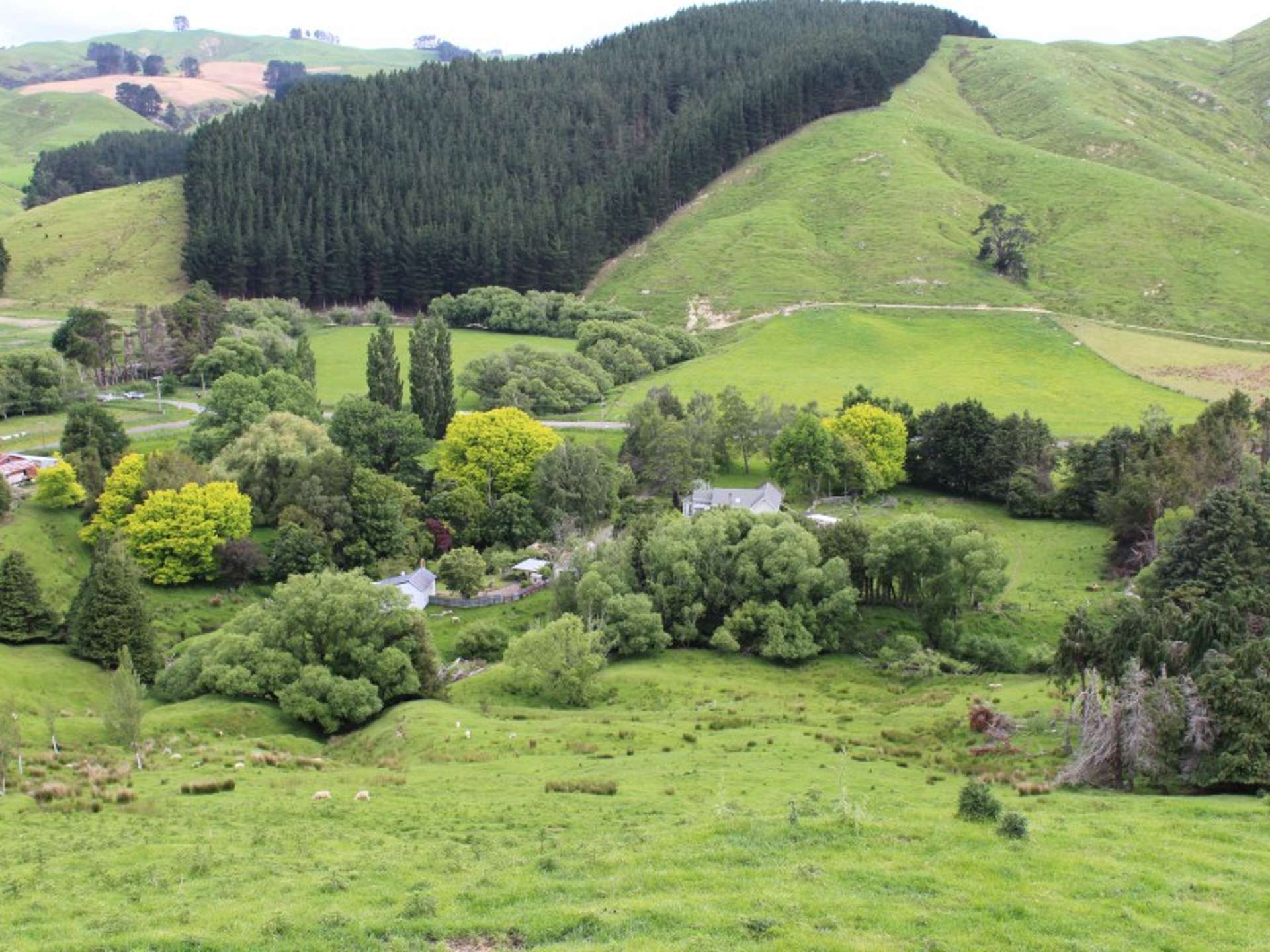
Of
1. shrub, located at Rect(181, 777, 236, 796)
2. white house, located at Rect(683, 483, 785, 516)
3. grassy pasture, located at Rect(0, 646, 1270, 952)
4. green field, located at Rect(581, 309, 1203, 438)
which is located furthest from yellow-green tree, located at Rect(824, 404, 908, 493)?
shrub, located at Rect(181, 777, 236, 796)

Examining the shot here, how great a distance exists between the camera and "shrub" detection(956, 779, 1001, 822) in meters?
28.4

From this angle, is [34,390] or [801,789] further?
[34,390]

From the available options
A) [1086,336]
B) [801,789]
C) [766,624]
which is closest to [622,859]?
[801,789]

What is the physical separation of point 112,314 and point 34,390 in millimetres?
51144

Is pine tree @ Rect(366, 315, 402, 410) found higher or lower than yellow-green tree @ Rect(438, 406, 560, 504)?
higher

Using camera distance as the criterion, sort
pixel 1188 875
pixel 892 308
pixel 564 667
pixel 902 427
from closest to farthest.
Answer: pixel 1188 875
pixel 564 667
pixel 902 427
pixel 892 308

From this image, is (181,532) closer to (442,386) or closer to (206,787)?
(442,386)

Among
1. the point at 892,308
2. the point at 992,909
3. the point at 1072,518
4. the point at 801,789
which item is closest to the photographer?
the point at 992,909

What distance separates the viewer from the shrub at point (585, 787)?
1431 inches

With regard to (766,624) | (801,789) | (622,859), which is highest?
(622,859)

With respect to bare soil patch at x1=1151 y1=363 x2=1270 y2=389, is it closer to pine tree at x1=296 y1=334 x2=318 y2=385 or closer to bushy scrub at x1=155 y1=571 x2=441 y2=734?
pine tree at x1=296 y1=334 x2=318 y2=385

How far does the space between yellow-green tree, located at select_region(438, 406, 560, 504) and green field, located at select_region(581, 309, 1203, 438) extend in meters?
23.7

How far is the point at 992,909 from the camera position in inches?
870

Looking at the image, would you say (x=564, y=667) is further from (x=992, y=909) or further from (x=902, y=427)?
(x=902, y=427)
